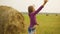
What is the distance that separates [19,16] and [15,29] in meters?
0.04

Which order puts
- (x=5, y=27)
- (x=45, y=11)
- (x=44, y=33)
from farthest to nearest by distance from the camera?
1. (x=45, y=11)
2. (x=44, y=33)
3. (x=5, y=27)

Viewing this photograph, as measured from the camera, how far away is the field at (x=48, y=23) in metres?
2.18

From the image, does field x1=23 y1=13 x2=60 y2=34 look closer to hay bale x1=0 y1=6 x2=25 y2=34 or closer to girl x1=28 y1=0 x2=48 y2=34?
girl x1=28 y1=0 x2=48 y2=34

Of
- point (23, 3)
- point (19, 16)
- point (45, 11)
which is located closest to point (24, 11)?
point (23, 3)

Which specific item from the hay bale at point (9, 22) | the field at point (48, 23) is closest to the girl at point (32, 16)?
the field at point (48, 23)

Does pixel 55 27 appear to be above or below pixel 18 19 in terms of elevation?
below

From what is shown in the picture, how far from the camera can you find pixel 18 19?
474 mm

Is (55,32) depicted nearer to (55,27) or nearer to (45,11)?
(55,27)

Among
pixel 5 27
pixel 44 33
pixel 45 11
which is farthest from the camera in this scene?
pixel 45 11

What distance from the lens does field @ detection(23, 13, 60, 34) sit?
85.9 inches

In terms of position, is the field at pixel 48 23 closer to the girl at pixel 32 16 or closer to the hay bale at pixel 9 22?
the girl at pixel 32 16

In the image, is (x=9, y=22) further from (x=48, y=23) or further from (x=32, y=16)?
(x=48, y=23)

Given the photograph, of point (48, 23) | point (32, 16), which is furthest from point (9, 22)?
point (48, 23)

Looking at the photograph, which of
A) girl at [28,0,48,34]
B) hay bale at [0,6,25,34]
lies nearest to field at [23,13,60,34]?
girl at [28,0,48,34]
